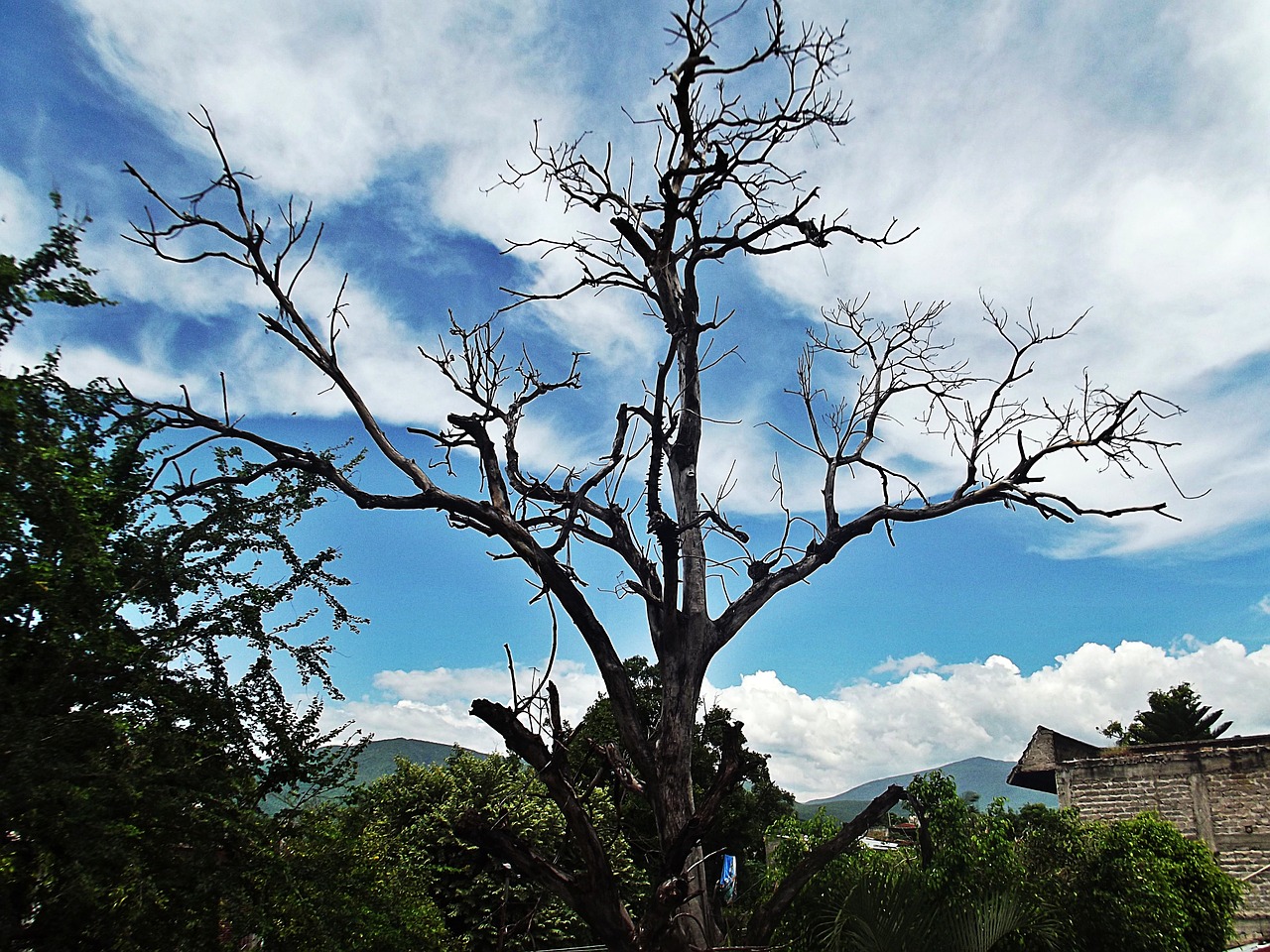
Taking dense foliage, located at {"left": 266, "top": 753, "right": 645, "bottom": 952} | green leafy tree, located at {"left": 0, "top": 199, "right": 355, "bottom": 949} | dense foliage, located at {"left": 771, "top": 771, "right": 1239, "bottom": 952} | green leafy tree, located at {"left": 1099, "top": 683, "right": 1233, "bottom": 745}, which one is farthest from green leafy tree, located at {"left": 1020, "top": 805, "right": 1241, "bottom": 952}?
green leafy tree, located at {"left": 1099, "top": 683, "right": 1233, "bottom": 745}

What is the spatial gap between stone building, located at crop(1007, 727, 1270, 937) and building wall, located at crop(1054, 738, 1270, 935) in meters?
0.01

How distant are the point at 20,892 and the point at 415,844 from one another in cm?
866

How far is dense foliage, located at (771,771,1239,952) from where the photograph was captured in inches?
264

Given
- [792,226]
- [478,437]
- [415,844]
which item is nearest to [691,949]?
[478,437]

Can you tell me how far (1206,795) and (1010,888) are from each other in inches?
434

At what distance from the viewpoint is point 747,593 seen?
6664 millimetres

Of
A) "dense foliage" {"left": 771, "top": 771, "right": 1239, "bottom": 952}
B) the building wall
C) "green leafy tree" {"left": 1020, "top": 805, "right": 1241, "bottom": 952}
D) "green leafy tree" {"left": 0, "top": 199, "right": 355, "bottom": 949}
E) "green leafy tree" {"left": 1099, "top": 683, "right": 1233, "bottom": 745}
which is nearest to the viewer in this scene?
"green leafy tree" {"left": 0, "top": 199, "right": 355, "bottom": 949}

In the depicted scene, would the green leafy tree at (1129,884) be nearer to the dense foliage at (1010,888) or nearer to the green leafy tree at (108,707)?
the dense foliage at (1010,888)

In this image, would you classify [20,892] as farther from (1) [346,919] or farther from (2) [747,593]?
(2) [747,593]

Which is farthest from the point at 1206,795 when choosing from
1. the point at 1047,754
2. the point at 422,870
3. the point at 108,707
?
the point at 108,707

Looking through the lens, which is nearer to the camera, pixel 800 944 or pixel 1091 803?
pixel 800 944

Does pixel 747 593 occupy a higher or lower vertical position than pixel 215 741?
higher

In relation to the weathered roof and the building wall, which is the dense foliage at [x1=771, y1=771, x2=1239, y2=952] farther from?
the weathered roof

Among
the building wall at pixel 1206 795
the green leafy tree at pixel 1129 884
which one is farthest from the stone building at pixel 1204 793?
the green leafy tree at pixel 1129 884
